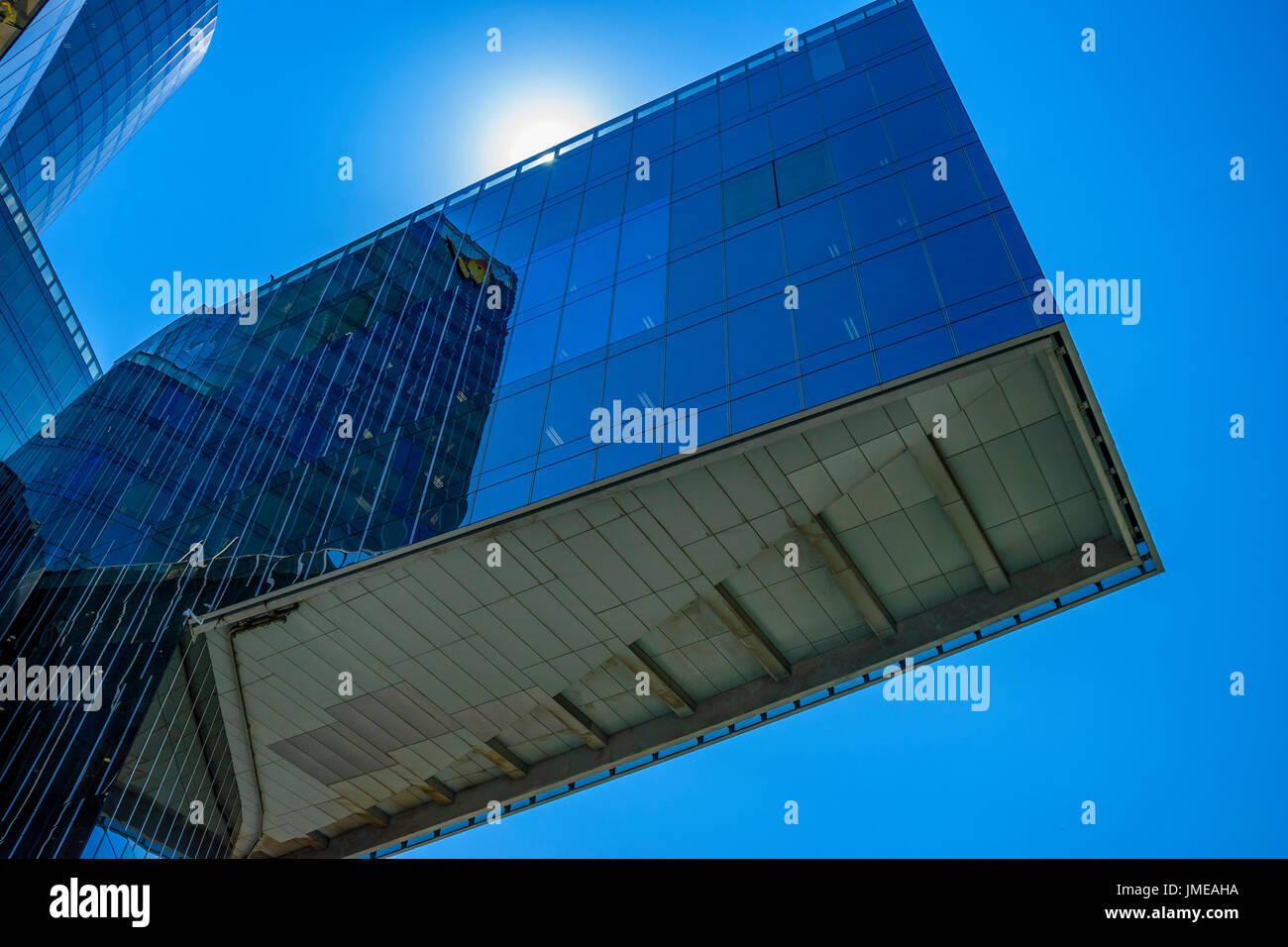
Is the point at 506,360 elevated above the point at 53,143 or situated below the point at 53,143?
below

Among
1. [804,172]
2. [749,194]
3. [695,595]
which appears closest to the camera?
[695,595]

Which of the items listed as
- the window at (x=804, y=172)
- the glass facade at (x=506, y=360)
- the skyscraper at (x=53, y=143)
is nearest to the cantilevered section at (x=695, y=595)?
the glass facade at (x=506, y=360)

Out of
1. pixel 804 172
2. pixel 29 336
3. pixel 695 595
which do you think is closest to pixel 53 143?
pixel 29 336

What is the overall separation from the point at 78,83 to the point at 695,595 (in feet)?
176

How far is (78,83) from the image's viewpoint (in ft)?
186

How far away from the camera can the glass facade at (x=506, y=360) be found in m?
21.3

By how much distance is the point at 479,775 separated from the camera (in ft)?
97.3

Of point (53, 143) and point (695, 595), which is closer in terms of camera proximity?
point (695, 595)

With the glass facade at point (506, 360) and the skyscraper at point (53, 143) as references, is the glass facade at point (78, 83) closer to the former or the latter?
the skyscraper at point (53, 143)

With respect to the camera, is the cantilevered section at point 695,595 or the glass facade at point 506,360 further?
the glass facade at point 506,360

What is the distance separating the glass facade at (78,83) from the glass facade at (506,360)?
2895cm

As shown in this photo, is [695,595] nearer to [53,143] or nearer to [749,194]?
[749,194]
